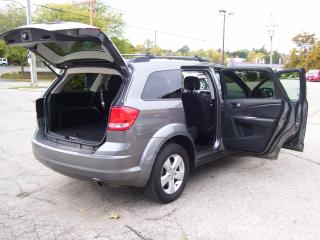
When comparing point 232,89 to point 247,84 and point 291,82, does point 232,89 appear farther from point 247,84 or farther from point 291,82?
point 291,82

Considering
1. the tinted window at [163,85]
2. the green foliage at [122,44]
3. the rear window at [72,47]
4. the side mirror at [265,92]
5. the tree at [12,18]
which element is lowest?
the side mirror at [265,92]

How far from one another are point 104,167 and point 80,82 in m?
1.76

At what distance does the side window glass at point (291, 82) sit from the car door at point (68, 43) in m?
2.66

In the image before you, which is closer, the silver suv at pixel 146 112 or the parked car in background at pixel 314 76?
the silver suv at pixel 146 112

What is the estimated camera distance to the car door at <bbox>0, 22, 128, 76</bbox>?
3.42 metres

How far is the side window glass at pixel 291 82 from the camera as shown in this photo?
528 cm

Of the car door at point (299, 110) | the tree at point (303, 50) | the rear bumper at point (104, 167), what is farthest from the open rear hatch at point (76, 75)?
the tree at point (303, 50)

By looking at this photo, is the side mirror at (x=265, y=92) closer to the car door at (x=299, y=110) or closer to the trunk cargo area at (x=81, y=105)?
the car door at (x=299, y=110)

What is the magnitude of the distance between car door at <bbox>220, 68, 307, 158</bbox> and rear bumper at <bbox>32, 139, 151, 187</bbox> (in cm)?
171

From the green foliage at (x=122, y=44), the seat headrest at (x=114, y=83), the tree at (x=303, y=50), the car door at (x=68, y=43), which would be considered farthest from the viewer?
the tree at (x=303, y=50)

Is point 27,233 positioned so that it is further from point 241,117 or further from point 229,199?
point 241,117

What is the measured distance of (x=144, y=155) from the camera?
389cm

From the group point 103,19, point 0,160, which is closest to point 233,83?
point 0,160

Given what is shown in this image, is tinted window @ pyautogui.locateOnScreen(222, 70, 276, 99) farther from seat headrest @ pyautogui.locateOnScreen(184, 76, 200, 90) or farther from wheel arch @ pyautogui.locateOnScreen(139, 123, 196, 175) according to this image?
wheel arch @ pyautogui.locateOnScreen(139, 123, 196, 175)
